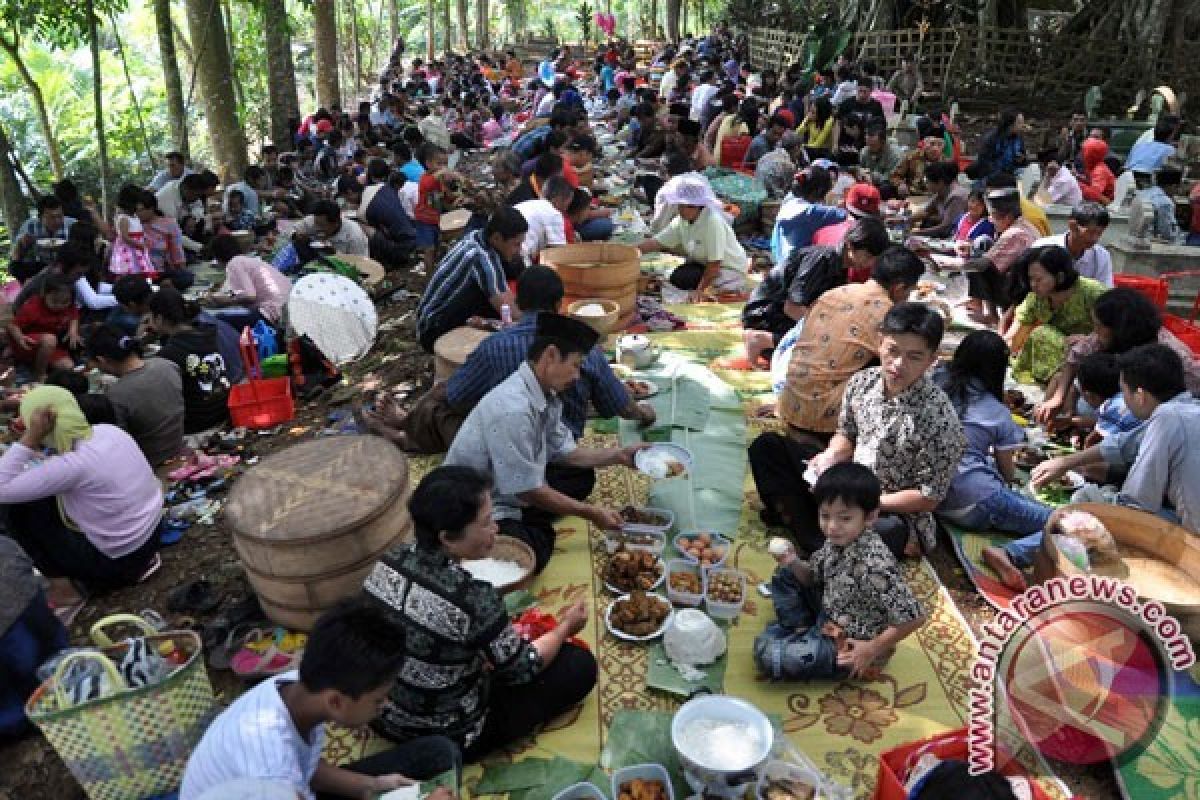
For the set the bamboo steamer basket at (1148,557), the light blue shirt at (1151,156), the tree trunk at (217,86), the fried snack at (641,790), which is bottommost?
the fried snack at (641,790)

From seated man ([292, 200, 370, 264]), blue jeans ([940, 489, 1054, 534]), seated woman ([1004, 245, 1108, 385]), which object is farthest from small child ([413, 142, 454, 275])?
blue jeans ([940, 489, 1054, 534])

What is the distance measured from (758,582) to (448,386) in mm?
2149

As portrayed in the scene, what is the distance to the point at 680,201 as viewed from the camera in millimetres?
7266

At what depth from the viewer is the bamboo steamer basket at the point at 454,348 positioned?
211 inches

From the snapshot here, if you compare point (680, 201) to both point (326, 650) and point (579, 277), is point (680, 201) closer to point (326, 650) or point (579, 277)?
point (579, 277)

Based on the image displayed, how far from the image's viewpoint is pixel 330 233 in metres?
8.45

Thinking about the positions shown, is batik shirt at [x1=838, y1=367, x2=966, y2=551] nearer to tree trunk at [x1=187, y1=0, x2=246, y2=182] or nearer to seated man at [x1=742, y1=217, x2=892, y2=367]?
seated man at [x1=742, y1=217, x2=892, y2=367]

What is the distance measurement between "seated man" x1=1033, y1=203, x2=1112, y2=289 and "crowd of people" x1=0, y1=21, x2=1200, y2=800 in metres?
0.02

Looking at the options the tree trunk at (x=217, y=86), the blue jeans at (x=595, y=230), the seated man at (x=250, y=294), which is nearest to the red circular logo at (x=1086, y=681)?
the seated man at (x=250, y=294)

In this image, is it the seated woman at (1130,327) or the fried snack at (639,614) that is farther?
the seated woman at (1130,327)

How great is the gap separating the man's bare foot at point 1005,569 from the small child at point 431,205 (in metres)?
6.98

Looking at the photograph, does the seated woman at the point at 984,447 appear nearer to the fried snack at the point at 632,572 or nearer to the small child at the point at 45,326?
the fried snack at the point at 632,572

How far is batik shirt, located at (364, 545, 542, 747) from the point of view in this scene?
2.59 metres

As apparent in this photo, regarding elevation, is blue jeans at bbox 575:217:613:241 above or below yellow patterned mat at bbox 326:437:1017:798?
above
